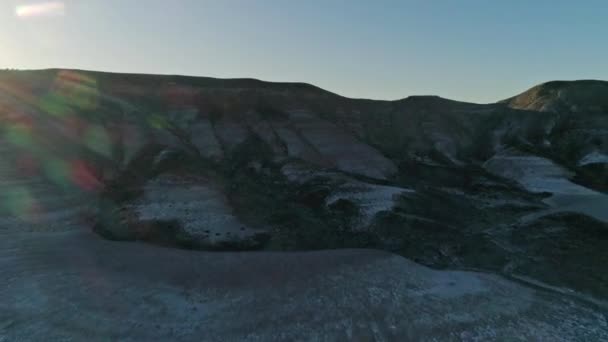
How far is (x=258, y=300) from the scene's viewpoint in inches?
613

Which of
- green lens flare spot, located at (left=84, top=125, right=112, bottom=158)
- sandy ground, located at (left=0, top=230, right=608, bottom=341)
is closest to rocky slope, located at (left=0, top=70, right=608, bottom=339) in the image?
green lens flare spot, located at (left=84, top=125, right=112, bottom=158)

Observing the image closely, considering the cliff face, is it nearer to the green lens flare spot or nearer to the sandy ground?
the green lens flare spot

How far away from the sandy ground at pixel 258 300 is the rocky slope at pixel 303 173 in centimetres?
84

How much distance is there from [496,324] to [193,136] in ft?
122

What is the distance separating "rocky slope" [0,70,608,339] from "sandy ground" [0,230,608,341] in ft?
2.76

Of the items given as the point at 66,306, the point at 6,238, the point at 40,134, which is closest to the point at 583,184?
the point at 66,306

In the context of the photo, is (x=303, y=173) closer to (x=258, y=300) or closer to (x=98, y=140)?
(x=98, y=140)

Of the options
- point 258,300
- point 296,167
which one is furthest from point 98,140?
point 258,300

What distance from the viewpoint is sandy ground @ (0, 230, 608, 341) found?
13.4 meters

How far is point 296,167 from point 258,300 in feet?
71.9

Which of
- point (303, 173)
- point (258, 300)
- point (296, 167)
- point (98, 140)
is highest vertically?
point (98, 140)

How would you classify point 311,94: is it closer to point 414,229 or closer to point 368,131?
point 368,131

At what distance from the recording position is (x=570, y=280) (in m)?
18.4

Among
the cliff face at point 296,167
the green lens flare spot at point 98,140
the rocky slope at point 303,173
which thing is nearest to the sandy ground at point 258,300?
the rocky slope at point 303,173
